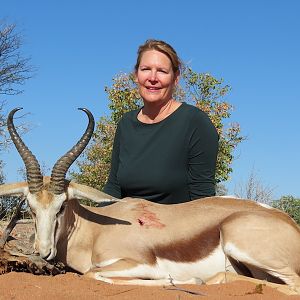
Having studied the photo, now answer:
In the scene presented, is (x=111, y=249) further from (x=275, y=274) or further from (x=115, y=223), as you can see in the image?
(x=275, y=274)

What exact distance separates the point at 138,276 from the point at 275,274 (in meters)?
1.25

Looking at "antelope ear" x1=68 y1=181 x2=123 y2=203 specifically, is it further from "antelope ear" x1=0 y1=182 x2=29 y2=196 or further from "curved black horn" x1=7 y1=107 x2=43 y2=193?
"antelope ear" x1=0 y1=182 x2=29 y2=196

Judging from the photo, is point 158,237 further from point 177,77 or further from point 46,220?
point 177,77

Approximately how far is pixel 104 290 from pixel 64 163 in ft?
5.44

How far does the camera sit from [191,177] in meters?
6.51

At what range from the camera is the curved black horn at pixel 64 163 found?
18.6 feet

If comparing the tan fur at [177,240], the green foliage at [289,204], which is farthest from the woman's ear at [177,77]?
the green foliage at [289,204]

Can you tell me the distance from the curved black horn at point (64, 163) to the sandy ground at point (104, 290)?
99 centimetres

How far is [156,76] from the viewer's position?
262 inches

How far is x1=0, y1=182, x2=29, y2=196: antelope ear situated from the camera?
584 cm

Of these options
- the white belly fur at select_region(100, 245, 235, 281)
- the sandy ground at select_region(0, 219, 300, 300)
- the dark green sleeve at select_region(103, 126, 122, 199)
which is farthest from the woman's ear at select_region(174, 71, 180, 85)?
the sandy ground at select_region(0, 219, 300, 300)

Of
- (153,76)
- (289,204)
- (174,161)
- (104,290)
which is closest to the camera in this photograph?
(104,290)

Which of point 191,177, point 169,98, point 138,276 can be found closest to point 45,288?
point 138,276

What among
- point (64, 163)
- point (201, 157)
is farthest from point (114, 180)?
point (64, 163)
